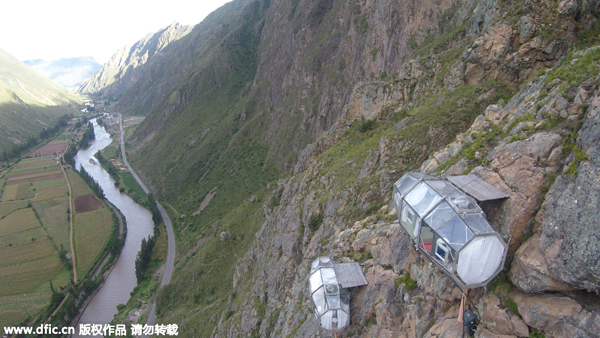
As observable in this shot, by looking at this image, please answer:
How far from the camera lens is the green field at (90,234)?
257 ft

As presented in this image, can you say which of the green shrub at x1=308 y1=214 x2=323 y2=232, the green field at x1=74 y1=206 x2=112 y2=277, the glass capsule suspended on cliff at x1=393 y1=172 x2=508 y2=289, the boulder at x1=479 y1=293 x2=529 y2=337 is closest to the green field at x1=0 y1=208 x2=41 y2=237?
the green field at x1=74 y1=206 x2=112 y2=277

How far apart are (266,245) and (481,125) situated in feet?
101

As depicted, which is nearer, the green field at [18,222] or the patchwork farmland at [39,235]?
the patchwork farmland at [39,235]

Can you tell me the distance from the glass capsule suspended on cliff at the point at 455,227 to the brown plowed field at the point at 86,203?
11689 centimetres

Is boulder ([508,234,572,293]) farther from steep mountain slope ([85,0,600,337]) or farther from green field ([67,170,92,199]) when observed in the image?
green field ([67,170,92,199])

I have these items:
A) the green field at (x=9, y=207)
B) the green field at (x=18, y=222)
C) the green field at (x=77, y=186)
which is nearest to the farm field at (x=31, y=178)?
the green field at (x=77, y=186)

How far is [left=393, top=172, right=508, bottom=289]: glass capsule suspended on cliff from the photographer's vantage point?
349 inches

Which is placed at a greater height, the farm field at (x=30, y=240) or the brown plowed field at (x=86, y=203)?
the farm field at (x=30, y=240)

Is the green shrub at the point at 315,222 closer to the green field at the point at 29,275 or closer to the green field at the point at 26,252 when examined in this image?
→ the green field at the point at 29,275

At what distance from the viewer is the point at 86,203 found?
351 feet

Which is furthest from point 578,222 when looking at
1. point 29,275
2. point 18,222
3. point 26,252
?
point 18,222

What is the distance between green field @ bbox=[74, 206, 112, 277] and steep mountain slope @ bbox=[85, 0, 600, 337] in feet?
71.5

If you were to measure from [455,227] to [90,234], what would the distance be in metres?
104

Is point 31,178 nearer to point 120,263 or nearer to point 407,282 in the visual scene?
point 120,263
